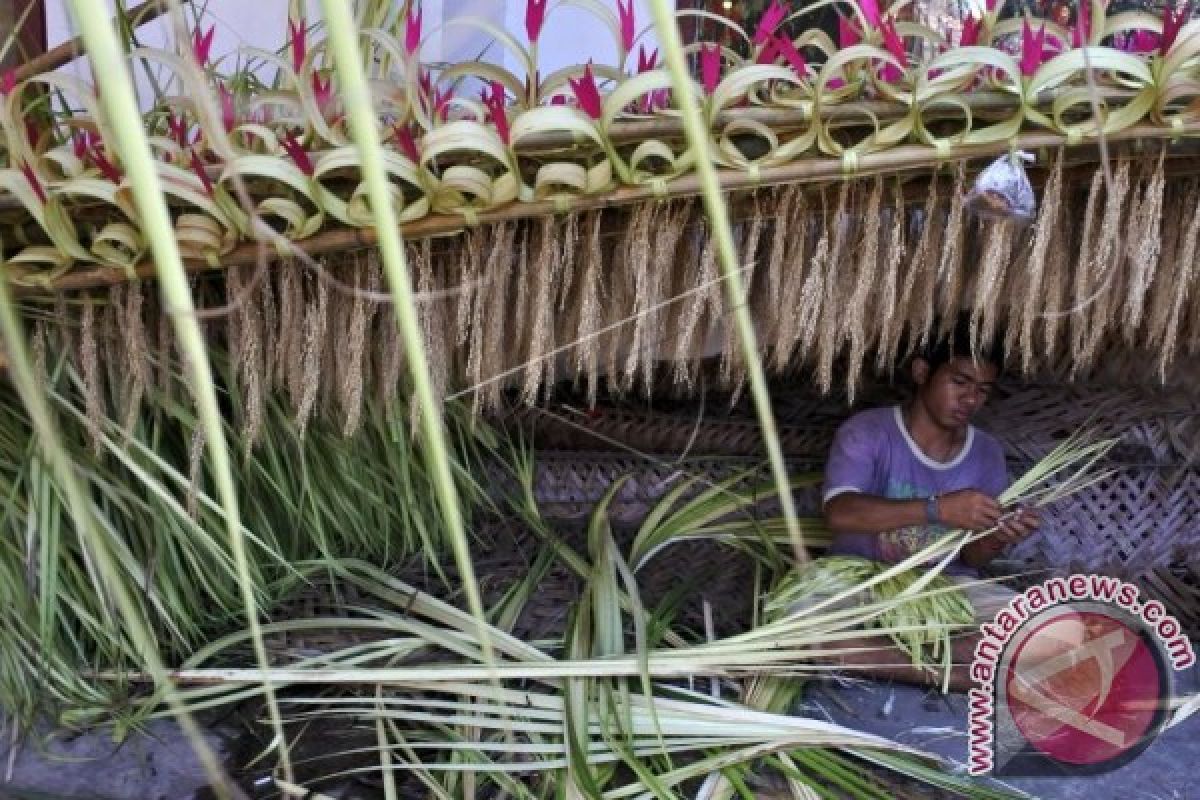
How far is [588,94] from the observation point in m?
0.90

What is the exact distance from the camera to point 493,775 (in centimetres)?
120

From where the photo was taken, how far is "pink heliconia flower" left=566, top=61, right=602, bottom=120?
90 centimetres

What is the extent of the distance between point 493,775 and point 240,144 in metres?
0.79

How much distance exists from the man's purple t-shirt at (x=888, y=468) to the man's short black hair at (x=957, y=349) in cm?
11

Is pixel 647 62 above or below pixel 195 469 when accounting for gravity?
above

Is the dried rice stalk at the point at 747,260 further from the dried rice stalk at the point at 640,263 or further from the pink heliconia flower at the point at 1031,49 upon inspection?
the pink heliconia flower at the point at 1031,49

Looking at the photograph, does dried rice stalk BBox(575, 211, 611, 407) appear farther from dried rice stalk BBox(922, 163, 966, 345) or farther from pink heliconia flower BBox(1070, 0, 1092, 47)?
pink heliconia flower BBox(1070, 0, 1092, 47)

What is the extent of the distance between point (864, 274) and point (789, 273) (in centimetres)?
8

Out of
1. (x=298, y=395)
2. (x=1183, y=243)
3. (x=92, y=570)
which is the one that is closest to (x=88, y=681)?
(x=92, y=570)

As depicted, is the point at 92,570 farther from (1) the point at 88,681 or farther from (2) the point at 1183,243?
(2) the point at 1183,243

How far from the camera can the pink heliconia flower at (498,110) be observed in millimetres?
914

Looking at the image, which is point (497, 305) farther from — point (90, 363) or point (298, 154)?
point (90, 363)

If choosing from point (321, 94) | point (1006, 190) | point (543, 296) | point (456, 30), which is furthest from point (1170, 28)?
point (456, 30)

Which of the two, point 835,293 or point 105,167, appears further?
point 835,293
